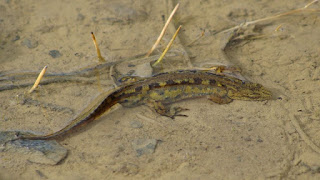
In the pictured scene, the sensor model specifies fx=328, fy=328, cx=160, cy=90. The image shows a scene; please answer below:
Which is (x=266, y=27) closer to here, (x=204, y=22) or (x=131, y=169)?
(x=204, y=22)

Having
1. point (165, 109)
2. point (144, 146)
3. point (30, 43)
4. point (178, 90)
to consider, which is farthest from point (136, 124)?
point (30, 43)

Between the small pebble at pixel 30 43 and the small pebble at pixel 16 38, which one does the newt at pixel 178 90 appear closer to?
the small pebble at pixel 30 43

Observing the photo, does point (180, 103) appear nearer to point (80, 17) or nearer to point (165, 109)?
point (165, 109)

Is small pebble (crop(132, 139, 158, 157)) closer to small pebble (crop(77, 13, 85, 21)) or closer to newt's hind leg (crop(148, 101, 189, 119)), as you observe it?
newt's hind leg (crop(148, 101, 189, 119))

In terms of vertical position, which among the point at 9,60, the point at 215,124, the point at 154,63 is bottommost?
the point at 215,124

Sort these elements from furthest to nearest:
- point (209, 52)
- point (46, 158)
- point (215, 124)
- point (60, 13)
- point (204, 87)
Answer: point (60, 13) < point (209, 52) < point (204, 87) < point (215, 124) < point (46, 158)

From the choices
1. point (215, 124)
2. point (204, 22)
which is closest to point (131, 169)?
point (215, 124)
